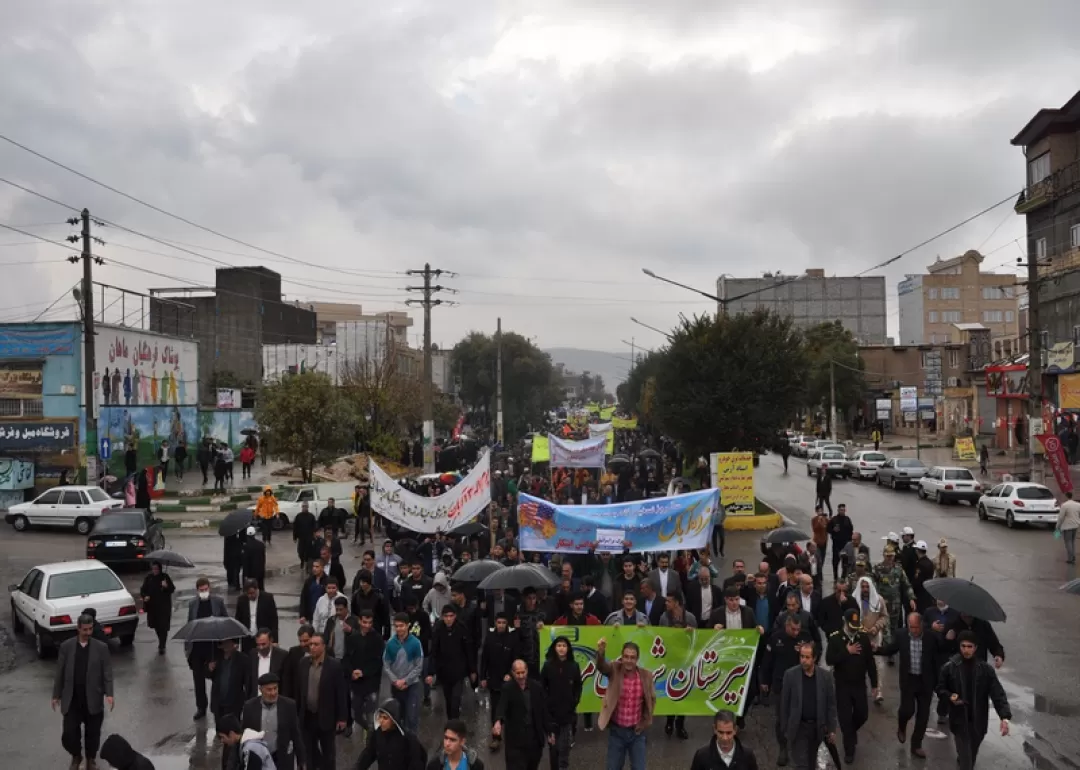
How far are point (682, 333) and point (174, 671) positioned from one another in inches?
926

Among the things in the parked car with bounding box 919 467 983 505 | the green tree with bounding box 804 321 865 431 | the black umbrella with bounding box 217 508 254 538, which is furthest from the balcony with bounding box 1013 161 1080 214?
the black umbrella with bounding box 217 508 254 538

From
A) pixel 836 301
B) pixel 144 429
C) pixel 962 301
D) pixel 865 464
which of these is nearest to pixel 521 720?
pixel 144 429

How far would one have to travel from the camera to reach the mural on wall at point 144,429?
36469 mm

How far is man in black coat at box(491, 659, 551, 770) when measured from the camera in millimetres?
8398

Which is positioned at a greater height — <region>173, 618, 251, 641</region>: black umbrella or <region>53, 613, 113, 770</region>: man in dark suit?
<region>173, 618, 251, 641</region>: black umbrella

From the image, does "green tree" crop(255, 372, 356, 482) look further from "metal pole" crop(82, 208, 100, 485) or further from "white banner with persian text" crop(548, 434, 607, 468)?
"white banner with persian text" crop(548, 434, 607, 468)

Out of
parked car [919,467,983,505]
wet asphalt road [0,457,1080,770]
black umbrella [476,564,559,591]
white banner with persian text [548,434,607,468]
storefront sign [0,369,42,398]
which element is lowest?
wet asphalt road [0,457,1080,770]

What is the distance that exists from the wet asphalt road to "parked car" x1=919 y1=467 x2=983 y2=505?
35.3ft

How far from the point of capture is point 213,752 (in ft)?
34.2

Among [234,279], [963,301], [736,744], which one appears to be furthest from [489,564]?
[963,301]

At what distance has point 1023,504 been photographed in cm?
2752

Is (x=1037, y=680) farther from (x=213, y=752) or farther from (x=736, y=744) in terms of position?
(x=213, y=752)

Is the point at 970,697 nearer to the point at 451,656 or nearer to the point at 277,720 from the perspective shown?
the point at 451,656

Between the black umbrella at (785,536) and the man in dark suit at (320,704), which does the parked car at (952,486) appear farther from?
the man in dark suit at (320,704)
